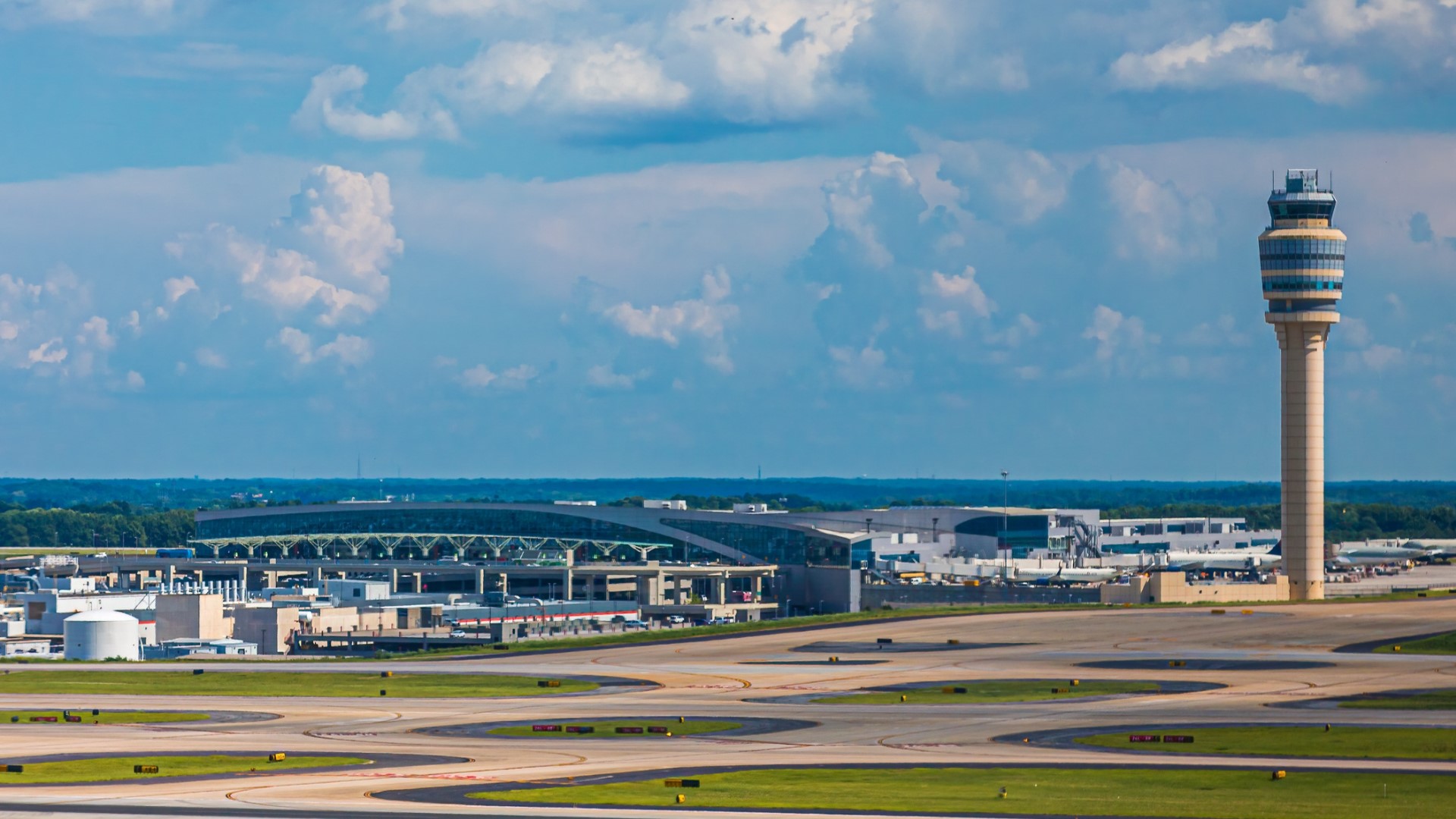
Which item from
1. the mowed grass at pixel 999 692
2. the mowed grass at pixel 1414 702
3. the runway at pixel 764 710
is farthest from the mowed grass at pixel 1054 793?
the mowed grass at pixel 999 692

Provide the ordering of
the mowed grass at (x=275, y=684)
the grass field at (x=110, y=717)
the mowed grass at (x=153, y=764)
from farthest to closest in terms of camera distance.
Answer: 1. the mowed grass at (x=275, y=684)
2. the grass field at (x=110, y=717)
3. the mowed grass at (x=153, y=764)

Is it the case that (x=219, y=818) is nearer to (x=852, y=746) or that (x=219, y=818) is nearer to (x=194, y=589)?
(x=852, y=746)

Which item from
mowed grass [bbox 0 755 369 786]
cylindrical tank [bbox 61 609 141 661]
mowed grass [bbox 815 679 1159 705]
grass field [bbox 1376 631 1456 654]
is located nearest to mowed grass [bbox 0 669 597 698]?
cylindrical tank [bbox 61 609 141 661]

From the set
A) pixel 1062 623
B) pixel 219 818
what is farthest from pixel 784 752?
pixel 1062 623

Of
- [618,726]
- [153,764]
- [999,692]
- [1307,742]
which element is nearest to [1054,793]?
[1307,742]

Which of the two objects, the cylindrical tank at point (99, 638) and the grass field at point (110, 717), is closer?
the grass field at point (110, 717)

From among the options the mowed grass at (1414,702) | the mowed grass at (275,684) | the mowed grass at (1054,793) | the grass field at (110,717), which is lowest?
the mowed grass at (275,684)

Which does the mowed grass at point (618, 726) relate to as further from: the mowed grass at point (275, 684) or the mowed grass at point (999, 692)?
the mowed grass at point (275, 684)

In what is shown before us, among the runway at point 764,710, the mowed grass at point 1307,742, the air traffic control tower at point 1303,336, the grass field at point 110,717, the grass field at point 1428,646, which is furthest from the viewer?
the air traffic control tower at point 1303,336
